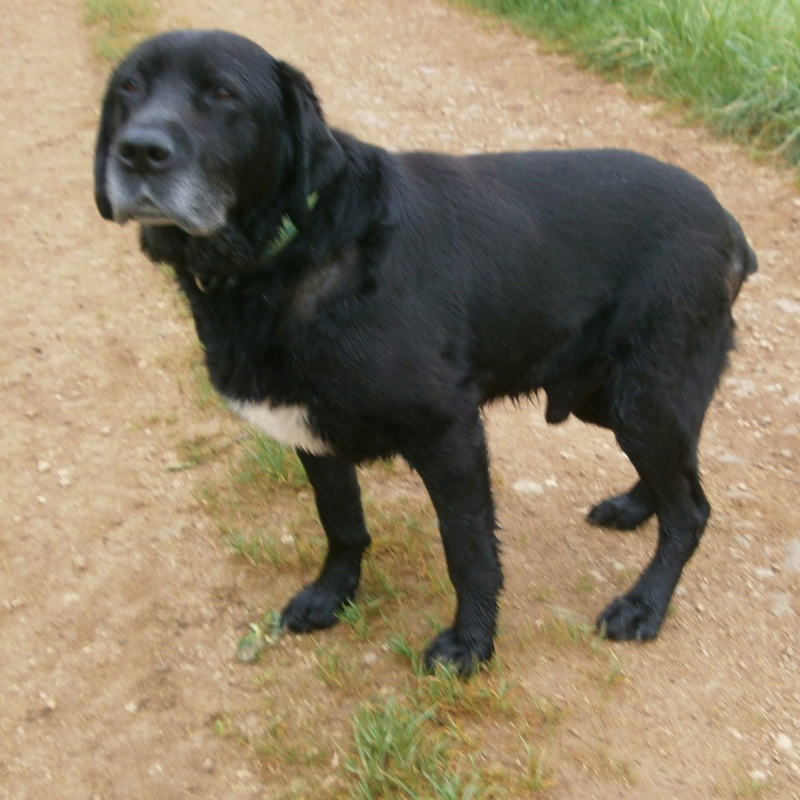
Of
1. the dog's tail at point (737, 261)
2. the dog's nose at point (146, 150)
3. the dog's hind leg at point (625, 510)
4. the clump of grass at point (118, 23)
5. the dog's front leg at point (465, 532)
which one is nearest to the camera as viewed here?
the dog's nose at point (146, 150)

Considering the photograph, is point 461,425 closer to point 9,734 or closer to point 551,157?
point 551,157

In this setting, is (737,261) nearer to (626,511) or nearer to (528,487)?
(626,511)

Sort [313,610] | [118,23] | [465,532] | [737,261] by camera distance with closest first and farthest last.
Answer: [465,532] < [737,261] < [313,610] < [118,23]

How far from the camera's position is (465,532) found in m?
2.75

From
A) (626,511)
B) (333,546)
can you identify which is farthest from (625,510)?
(333,546)

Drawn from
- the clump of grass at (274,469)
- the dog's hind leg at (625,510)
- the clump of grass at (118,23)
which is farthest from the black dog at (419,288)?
the clump of grass at (118,23)

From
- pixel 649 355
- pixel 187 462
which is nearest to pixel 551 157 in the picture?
pixel 649 355

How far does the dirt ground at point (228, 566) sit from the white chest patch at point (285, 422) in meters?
0.74

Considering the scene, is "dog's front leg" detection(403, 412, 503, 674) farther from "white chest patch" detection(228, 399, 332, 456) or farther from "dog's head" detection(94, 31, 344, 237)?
"dog's head" detection(94, 31, 344, 237)

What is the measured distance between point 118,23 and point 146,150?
561 cm

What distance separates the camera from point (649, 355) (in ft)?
9.48

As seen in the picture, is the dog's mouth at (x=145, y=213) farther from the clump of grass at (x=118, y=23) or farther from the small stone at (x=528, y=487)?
the clump of grass at (x=118, y=23)

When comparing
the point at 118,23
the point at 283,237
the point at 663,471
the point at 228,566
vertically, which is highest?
the point at 283,237

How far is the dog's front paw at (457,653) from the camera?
2.84 meters
